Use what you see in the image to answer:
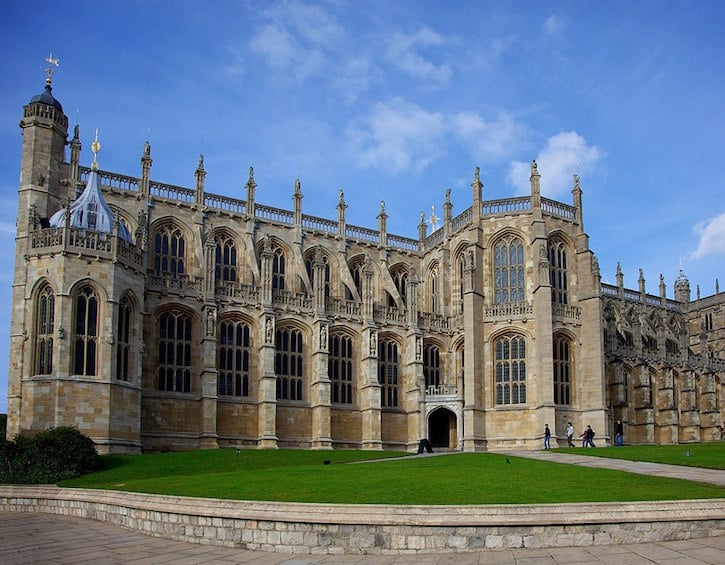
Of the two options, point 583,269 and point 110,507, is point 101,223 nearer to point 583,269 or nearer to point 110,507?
point 110,507

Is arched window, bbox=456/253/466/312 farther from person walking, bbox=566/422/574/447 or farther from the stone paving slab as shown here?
the stone paving slab

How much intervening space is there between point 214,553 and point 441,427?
127 ft

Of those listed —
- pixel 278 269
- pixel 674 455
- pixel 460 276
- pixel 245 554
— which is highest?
pixel 278 269

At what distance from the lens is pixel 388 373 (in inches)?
2137

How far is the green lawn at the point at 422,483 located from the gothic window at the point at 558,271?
867 inches

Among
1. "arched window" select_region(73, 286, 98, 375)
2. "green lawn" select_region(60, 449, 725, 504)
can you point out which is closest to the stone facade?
"arched window" select_region(73, 286, 98, 375)

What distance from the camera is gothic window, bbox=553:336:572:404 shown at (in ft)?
169

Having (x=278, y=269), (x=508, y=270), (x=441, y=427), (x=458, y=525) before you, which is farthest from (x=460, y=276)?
(x=458, y=525)

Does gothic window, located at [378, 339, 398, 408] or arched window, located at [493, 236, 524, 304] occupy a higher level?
arched window, located at [493, 236, 524, 304]

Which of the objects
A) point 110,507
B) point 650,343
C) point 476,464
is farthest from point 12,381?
point 650,343

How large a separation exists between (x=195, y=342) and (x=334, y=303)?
10041mm

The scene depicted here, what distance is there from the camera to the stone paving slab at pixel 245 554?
50.0 feet

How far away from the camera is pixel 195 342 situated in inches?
1845

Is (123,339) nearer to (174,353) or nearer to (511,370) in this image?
(174,353)
